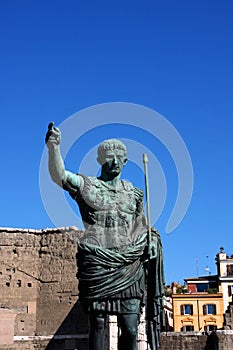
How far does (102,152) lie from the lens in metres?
5.03

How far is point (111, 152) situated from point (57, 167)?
0.56 m

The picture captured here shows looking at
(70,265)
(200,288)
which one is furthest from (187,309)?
(70,265)

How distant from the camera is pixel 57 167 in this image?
464 cm

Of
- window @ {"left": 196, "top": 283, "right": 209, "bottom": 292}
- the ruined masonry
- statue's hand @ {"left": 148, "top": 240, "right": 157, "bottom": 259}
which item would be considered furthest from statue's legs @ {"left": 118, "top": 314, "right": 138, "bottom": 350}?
window @ {"left": 196, "top": 283, "right": 209, "bottom": 292}

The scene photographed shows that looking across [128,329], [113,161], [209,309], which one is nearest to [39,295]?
[209,309]

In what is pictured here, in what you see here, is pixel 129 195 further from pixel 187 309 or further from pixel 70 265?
pixel 187 309

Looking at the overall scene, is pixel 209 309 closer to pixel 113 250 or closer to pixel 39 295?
pixel 39 295

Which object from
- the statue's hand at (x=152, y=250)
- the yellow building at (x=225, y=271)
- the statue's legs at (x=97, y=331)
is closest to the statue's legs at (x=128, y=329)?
the statue's legs at (x=97, y=331)

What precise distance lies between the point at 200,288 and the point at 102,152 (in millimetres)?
46985

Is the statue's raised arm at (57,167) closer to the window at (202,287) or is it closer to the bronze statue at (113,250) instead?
the bronze statue at (113,250)

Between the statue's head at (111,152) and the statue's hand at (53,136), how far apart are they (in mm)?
568

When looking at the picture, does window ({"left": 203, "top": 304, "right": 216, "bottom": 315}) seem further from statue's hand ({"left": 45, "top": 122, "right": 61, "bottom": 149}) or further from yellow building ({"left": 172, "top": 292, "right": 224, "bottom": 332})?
statue's hand ({"left": 45, "top": 122, "right": 61, "bottom": 149})

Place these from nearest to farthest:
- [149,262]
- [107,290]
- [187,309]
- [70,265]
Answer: [107,290]
[149,262]
[70,265]
[187,309]

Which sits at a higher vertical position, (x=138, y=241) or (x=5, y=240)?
(x=5, y=240)
